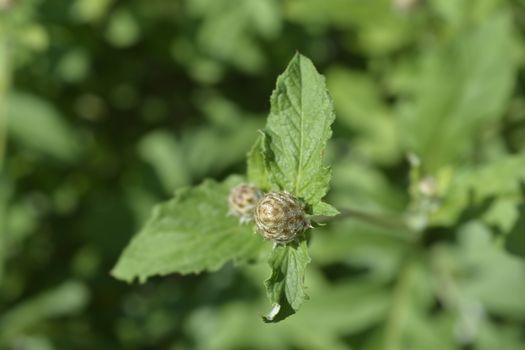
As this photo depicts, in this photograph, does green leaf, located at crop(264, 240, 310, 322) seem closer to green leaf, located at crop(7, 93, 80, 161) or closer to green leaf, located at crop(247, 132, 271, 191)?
green leaf, located at crop(247, 132, 271, 191)

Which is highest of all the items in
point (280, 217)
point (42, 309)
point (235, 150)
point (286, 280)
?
point (235, 150)

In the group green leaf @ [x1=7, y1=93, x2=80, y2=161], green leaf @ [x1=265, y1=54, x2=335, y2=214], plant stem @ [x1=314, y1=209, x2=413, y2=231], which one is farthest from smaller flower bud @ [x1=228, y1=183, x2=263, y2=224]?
green leaf @ [x1=7, y1=93, x2=80, y2=161]

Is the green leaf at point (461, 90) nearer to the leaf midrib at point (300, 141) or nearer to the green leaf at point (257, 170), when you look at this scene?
the green leaf at point (257, 170)

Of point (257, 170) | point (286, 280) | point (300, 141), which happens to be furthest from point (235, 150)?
point (286, 280)

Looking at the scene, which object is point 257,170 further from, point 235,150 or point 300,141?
point 235,150

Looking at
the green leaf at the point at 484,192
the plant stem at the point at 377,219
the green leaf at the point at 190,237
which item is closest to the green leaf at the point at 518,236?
the green leaf at the point at 484,192

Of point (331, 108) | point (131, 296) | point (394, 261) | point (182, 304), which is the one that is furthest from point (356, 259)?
point (331, 108)
